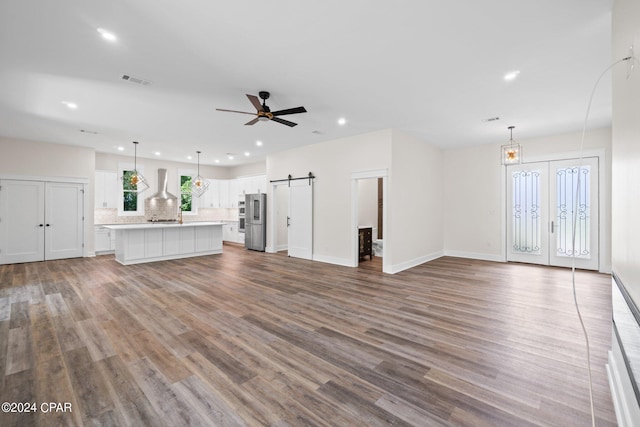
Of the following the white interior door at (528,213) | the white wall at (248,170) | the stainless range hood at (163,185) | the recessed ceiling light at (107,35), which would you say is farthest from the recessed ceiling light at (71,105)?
the white interior door at (528,213)

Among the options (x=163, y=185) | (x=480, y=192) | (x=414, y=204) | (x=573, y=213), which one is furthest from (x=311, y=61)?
(x=163, y=185)

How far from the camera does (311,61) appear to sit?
316 cm

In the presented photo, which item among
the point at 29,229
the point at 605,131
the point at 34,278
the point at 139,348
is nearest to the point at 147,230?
the point at 34,278

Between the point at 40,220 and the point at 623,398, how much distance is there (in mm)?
10451

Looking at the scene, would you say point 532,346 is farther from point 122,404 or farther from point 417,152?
point 417,152

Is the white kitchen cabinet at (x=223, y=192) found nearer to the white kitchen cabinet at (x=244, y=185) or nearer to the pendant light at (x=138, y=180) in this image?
the white kitchen cabinet at (x=244, y=185)

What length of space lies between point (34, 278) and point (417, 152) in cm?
845

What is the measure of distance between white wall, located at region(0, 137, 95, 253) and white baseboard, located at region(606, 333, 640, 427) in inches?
403

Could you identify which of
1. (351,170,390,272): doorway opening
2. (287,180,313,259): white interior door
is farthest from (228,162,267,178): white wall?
(351,170,390,272): doorway opening

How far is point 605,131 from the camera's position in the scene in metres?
5.62

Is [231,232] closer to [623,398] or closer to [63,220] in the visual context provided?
[63,220]

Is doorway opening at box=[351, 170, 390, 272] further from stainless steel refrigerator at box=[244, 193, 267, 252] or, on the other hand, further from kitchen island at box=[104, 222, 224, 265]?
kitchen island at box=[104, 222, 224, 265]

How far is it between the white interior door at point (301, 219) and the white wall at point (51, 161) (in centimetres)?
570

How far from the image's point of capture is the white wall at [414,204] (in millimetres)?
5680
